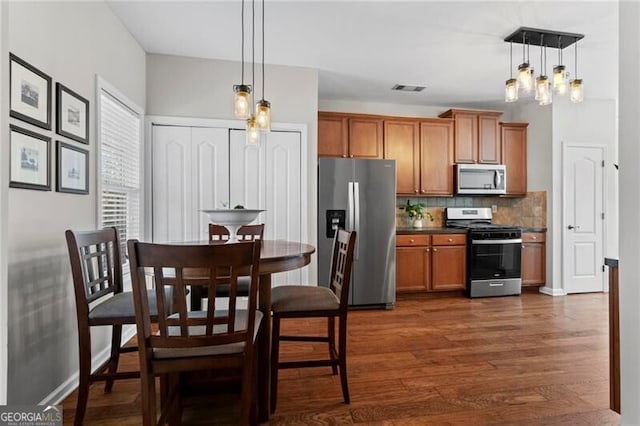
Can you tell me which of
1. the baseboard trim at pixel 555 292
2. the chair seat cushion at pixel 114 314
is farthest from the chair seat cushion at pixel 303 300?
the baseboard trim at pixel 555 292

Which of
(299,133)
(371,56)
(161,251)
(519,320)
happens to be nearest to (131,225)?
(299,133)

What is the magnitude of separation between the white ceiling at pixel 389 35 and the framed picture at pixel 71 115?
889mm

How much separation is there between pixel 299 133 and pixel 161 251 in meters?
2.62

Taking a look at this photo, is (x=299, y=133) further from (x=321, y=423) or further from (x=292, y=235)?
(x=321, y=423)

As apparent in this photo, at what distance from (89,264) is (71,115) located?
0.95 meters

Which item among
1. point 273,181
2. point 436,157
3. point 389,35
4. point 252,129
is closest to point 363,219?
point 273,181

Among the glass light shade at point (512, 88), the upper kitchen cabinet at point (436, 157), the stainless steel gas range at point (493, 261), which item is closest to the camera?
the glass light shade at point (512, 88)

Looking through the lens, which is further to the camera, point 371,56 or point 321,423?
point 371,56

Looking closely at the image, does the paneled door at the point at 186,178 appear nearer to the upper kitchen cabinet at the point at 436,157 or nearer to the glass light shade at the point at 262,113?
the glass light shade at the point at 262,113

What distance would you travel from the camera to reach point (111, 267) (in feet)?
6.99

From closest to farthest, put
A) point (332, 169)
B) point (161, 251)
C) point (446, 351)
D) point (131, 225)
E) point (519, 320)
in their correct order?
1. point (161, 251)
2. point (446, 351)
3. point (131, 225)
4. point (519, 320)
5. point (332, 169)

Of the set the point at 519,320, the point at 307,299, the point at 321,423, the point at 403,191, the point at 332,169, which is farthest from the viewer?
the point at 403,191

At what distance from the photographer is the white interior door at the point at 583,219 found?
4.56 metres

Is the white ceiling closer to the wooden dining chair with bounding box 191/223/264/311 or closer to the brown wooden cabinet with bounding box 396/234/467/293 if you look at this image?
the wooden dining chair with bounding box 191/223/264/311
